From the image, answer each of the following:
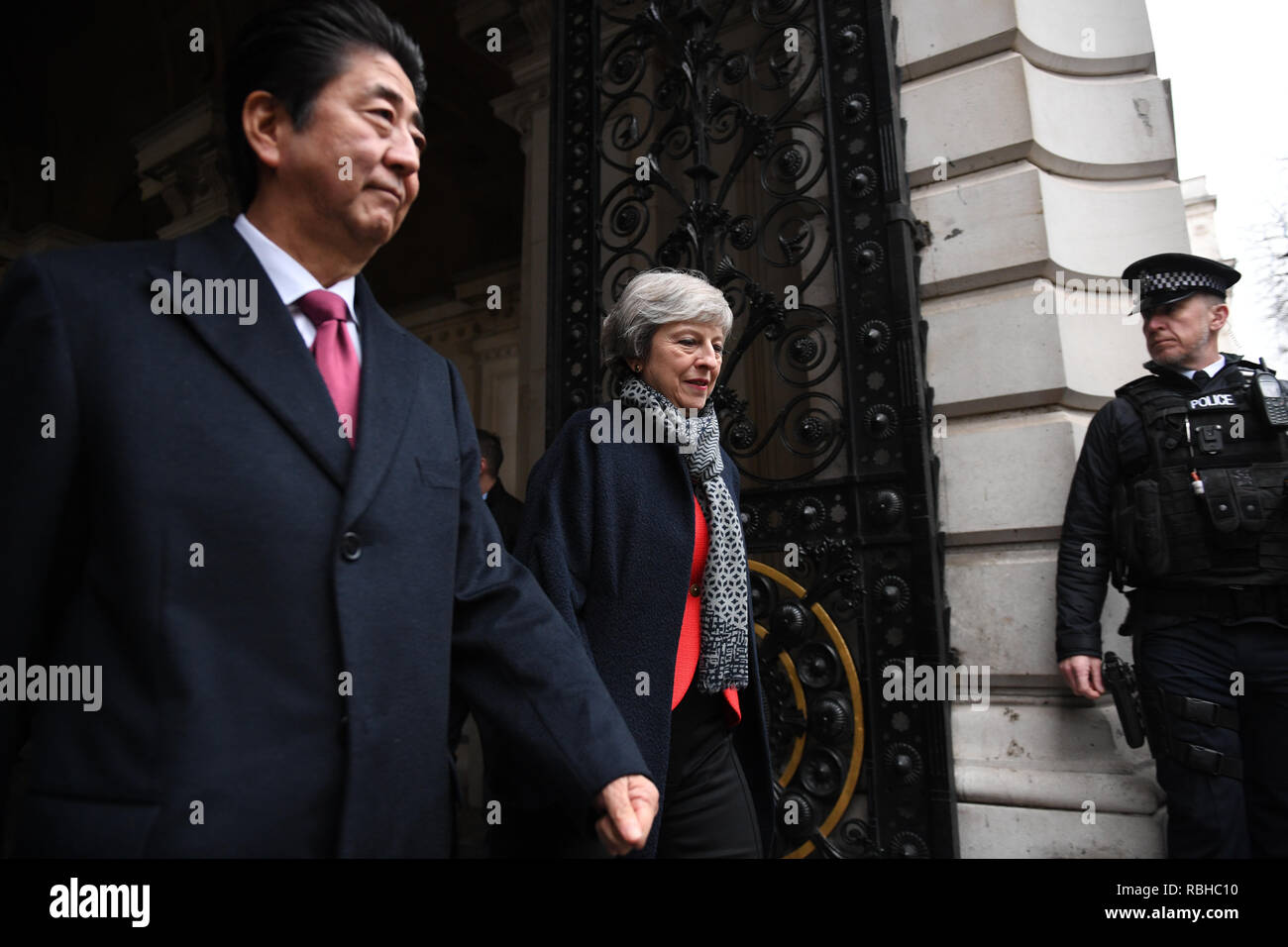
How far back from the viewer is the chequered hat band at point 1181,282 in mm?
3422

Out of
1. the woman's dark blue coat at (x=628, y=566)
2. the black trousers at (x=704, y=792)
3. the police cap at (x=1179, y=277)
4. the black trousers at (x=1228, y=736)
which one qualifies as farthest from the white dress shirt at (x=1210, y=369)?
the black trousers at (x=704, y=792)

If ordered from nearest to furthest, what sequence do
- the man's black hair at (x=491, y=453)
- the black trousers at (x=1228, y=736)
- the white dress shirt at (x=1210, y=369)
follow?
1. the black trousers at (x=1228, y=736)
2. the white dress shirt at (x=1210, y=369)
3. the man's black hair at (x=491, y=453)

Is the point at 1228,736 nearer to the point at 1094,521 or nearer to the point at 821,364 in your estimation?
the point at 1094,521

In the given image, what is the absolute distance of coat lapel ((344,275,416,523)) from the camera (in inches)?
50.9

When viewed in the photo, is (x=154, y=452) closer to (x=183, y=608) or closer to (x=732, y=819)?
(x=183, y=608)

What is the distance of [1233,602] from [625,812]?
2713mm

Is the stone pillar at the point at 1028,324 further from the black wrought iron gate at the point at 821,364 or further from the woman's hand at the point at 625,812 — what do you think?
the woman's hand at the point at 625,812

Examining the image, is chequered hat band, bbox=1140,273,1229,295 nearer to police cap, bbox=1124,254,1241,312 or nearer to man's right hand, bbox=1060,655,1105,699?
police cap, bbox=1124,254,1241,312

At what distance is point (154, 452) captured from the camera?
115 cm

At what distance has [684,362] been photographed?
2605 millimetres

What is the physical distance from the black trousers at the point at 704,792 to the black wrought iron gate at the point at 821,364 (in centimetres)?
141

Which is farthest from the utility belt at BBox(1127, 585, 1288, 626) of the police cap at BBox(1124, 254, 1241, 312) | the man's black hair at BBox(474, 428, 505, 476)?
the man's black hair at BBox(474, 428, 505, 476)

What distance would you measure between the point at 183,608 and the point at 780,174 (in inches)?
152
